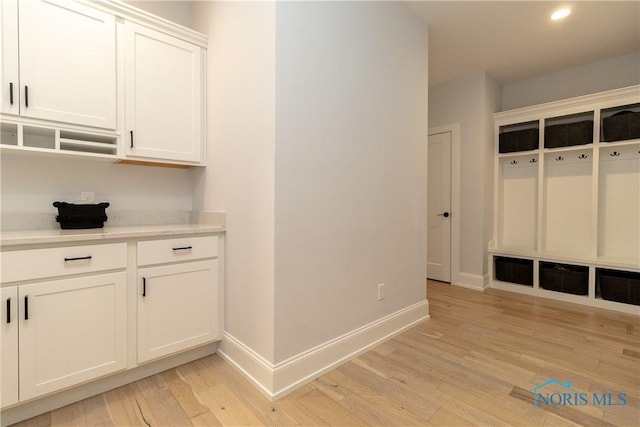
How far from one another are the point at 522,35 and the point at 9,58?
381 cm

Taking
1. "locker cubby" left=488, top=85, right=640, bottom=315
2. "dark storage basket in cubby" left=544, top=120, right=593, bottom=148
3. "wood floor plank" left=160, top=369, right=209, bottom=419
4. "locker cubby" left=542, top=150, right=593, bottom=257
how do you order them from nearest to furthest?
"wood floor plank" left=160, top=369, right=209, bottom=419
"locker cubby" left=488, top=85, right=640, bottom=315
"dark storage basket in cubby" left=544, top=120, right=593, bottom=148
"locker cubby" left=542, top=150, right=593, bottom=257

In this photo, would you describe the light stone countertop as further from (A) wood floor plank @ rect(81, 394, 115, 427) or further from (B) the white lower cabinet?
(A) wood floor plank @ rect(81, 394, 115, 427)

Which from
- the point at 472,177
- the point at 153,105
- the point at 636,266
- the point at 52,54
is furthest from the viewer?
the point at 472,177

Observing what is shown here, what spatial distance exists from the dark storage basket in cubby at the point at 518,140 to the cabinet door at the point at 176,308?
140 inches

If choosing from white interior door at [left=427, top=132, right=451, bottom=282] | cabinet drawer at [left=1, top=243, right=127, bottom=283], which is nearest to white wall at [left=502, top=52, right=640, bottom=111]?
white interior door at [left=427, top=132, right=451, bottom=282]

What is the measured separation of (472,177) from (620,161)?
1.39 meters

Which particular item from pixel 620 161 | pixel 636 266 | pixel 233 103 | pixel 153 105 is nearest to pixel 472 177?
pixel 620 161

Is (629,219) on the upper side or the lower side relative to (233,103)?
lower

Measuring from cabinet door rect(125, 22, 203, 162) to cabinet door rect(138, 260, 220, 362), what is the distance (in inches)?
30.8

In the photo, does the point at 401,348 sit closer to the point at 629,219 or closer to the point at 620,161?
the point at 629,219

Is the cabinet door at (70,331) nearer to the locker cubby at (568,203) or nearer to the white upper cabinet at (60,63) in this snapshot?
the white upper cabinet at (60,63)

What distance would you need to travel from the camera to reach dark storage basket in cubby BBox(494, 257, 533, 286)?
3396mm

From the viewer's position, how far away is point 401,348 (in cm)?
214

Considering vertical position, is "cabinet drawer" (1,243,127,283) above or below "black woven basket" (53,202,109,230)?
below
